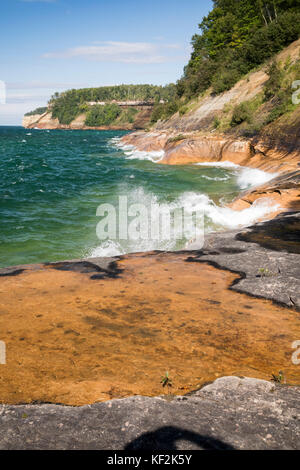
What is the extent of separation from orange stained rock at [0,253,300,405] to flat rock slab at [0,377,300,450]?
0.18m

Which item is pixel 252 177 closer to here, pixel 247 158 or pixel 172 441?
pixel 247 158

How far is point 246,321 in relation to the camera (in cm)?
385

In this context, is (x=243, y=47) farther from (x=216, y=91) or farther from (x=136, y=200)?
(x=136, y=200)

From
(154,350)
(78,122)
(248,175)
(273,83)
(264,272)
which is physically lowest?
(154,350)

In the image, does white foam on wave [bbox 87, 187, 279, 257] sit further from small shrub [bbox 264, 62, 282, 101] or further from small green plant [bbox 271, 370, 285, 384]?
small shrub [bbox 264, 62, 282, 101]

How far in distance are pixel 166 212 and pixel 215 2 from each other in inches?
1980

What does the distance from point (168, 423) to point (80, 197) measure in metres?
14.4

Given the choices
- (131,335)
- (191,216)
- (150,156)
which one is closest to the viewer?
(131,335)

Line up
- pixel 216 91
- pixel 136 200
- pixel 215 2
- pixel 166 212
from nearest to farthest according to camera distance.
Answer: pixel 166 212 → pixel 136 200 → pixel 216 91 → pixel 215 2

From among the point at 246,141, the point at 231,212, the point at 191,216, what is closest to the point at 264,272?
the point at 231,212

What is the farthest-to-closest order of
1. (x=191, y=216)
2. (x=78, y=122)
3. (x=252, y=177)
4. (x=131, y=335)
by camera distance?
(x=78, y=122)
(x=252, y=177)
(x=191, y=216)
(x=131, y=335)

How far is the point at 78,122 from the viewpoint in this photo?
14738 centimetres

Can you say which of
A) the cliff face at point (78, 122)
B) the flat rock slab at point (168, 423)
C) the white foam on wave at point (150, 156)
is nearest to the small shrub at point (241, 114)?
the white foam on wave at point (150, 156)

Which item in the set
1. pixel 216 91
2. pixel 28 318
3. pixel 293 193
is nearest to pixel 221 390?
pixel 28 318
